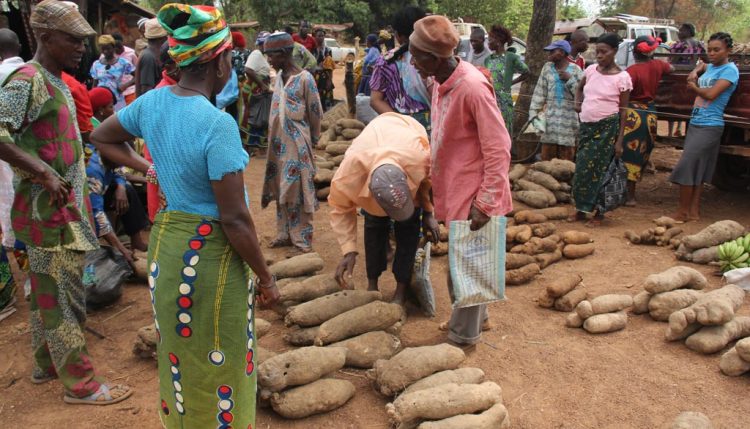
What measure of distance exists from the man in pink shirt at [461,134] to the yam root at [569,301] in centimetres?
138

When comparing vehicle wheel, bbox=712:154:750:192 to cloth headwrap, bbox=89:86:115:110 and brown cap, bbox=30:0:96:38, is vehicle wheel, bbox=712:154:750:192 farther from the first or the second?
brown cap, bbox=30:0:96:38

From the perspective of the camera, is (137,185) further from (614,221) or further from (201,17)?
(614,221)

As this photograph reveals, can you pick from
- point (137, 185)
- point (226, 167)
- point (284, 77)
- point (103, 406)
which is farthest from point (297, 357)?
point (137, 185)

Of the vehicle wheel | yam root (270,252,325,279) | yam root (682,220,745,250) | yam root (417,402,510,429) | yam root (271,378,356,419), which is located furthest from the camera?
the vehicle wheel

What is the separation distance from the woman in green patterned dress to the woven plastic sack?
6.53 feet

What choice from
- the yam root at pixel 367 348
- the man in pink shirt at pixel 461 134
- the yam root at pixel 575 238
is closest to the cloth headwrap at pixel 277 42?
the man in pink shirt at pixel 461 134

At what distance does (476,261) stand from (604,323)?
130 cm

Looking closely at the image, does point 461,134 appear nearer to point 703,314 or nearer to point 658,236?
point 703,314

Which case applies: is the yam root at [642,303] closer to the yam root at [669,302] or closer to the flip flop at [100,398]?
the yam root at [669,302]

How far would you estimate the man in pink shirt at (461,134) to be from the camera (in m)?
3.05

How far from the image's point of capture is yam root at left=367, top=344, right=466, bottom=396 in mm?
3096

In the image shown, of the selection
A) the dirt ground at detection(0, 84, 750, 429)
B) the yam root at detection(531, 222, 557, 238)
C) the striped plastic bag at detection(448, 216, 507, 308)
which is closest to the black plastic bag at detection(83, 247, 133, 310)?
the dirt ground at detection(0, 84, 750, 429)

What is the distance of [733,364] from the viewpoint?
11.1 ft

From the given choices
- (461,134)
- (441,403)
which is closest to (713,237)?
(461,134)
